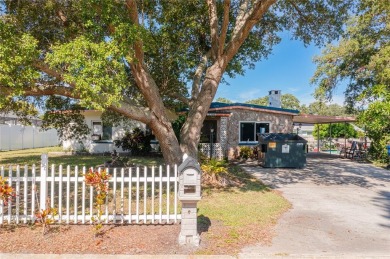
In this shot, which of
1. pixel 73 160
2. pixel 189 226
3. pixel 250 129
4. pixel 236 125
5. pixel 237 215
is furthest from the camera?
pixel 250 129

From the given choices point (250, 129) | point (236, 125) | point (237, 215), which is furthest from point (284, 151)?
point (237, 215)

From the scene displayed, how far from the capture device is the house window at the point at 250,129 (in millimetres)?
18031

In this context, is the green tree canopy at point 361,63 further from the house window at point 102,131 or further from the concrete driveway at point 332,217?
the house window at point 102,131

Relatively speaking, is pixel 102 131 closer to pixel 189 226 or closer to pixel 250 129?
pixel 250 129

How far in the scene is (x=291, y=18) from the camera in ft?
39.5

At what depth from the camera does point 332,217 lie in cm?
622

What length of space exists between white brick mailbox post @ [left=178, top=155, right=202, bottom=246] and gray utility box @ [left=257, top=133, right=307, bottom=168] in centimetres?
978

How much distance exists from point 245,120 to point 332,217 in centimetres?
1200

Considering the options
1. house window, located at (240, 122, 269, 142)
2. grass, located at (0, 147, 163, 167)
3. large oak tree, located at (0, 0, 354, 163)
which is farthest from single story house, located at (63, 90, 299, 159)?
large oak tree, located at (0, 0, 354, 163)

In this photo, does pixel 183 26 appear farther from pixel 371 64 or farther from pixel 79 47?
pixel 371 64

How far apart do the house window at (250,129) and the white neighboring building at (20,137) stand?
13.2 m

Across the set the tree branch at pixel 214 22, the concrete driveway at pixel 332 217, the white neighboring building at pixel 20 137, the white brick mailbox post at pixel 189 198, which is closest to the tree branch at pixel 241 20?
the tree branch at pixel 214 22

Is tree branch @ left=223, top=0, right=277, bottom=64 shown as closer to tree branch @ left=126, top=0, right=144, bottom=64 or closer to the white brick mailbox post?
tree branch @ left=126, top=0, right=144, bottom=64

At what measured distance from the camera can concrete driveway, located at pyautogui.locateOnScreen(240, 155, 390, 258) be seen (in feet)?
14.7
